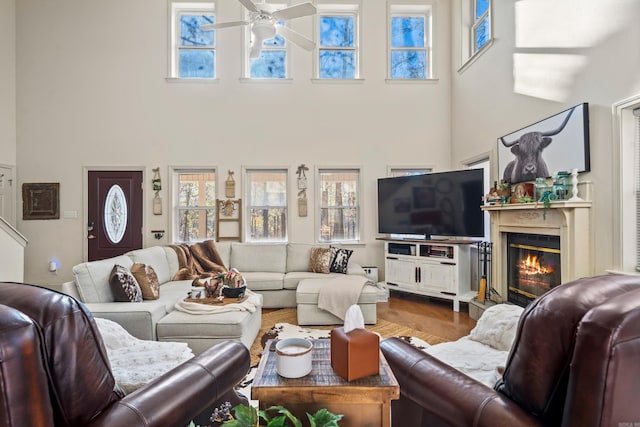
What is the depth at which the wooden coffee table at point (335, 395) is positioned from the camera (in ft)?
3.89

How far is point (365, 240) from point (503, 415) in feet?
15.8

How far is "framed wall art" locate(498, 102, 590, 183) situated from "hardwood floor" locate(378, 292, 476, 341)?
1.80m

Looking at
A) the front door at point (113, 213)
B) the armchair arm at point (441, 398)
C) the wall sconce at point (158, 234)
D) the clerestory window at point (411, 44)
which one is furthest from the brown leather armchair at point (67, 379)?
the clerestory window at point (411, 44)

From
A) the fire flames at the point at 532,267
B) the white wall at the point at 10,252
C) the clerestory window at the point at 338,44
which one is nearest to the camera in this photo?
the fire flames at the point at 532,267

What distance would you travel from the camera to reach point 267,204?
5.78 metres

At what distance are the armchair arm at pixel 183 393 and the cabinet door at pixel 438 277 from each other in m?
3.63

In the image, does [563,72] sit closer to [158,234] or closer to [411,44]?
[411,44]

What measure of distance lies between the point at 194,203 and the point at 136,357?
4.20 meters

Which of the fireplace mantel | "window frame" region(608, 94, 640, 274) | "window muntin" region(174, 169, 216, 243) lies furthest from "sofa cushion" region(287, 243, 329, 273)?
"window frame" region(608, 94, 640, 274)

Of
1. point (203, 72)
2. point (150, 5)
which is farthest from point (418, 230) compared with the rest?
point (150, 5)

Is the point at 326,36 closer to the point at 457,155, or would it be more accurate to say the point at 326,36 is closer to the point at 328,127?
the point at 328,127

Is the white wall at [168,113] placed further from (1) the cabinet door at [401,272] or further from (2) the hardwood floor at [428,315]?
(2) the hardwood floor at [428,315]

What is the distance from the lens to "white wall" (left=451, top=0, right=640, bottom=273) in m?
2.59

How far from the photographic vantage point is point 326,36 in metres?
5.82
